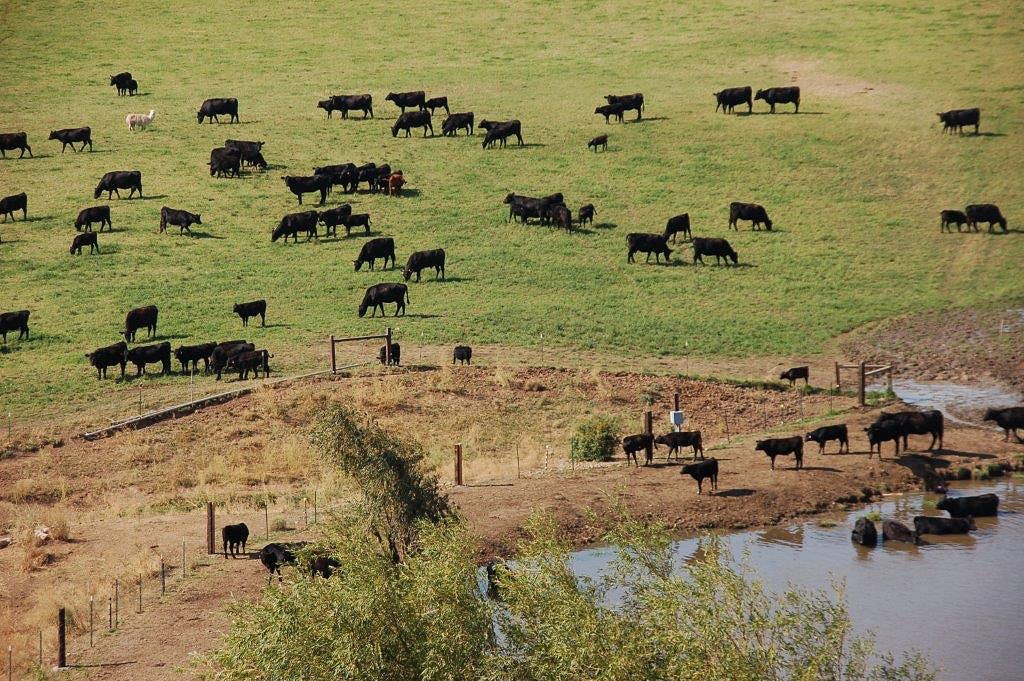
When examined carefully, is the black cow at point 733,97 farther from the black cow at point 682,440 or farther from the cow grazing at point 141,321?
the black cow at point 682,440

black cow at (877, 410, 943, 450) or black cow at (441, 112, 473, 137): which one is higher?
black cow at (441, 112, 473, 137)

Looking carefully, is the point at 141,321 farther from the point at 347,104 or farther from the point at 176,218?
the point at 347,104

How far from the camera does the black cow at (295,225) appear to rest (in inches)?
2317

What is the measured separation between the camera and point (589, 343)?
159 ft

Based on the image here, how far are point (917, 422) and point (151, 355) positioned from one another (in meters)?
25.2

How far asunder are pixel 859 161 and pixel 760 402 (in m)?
26.3

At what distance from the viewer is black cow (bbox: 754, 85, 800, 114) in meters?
72.1

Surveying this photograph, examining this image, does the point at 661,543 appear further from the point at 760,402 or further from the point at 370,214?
the point at 370,214

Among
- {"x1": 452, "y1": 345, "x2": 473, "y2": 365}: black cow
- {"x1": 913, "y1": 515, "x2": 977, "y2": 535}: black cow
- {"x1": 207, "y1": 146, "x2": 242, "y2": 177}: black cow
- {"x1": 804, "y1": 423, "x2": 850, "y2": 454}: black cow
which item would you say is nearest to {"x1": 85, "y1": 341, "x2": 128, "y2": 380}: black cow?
{"x1": 452, "y1": 345, "x2": 473, "y2": 365}: black cow

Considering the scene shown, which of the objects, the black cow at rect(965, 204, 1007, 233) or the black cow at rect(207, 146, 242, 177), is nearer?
the black cow at rect(965, 204, 1007, 233)

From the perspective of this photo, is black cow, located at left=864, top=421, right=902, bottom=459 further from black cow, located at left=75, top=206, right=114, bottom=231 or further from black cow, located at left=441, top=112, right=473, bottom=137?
black cow, located at left=441, top=112, right=473, bottom=137

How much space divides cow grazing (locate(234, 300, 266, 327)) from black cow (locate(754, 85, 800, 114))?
34.1 meters

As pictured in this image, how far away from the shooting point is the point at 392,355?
44812 mm

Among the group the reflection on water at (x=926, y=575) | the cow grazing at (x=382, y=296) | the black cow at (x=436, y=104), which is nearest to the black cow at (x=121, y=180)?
the black cow at (x=436, y=104)
